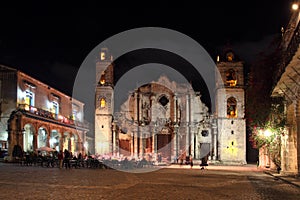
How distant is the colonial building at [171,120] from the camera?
43.8m

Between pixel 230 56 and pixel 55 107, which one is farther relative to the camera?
pixel 55 107

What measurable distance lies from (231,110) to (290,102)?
2207cm

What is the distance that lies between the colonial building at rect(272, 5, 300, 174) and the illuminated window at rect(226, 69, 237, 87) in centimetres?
2009

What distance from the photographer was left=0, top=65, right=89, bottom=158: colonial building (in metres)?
35.2

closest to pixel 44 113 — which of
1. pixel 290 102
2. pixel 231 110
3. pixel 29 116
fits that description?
pixel 29 116

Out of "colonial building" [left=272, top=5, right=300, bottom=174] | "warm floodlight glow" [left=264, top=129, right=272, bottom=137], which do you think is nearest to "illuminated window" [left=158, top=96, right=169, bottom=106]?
"warm floodlight glow" [left=264, top=129, right=272, bottom=137]

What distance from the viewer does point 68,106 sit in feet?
187

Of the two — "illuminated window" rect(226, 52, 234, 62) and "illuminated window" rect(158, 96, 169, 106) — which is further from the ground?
"illuminated window" rect(226, 52, 234, 62)

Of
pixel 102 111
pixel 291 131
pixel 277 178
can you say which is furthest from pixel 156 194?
pixel 102 111

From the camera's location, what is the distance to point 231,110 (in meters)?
44.7

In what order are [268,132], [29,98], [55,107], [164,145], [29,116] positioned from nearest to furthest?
[268,132]
[29,116]
[29,98]
[164,145]
[55,107]

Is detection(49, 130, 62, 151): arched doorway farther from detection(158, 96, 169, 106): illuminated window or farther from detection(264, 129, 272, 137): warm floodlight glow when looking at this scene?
detection(264, 129, 272, 137): warm floodlight glow

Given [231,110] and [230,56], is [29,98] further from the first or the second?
[230,56]

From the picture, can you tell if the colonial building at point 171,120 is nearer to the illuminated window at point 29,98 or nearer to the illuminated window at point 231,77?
the illuminated window at point 231,77
